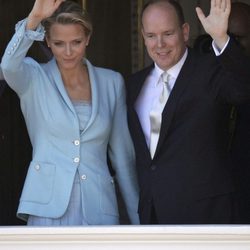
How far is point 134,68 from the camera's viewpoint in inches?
240

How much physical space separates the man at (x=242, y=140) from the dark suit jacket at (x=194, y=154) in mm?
107

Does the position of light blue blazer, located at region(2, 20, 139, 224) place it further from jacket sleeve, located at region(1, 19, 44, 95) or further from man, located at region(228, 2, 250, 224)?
man, located at region(228, 2, 250, 224)

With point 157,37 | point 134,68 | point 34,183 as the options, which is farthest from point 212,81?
point 134,68

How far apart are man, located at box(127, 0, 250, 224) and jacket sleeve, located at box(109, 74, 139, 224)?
0.40ft

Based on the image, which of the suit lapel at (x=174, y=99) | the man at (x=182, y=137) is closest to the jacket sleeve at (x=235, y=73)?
the man at (x=182, y=137)

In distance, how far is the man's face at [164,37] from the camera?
3590mm

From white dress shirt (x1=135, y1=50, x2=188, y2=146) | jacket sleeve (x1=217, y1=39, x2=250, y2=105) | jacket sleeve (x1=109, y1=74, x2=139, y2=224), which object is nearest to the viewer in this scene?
jacket sleeve (x1=217, y1=39, x2=250, y2=105)

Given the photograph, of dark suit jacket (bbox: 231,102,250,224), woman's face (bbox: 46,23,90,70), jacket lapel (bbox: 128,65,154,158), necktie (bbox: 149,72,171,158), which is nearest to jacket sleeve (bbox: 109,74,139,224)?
jacket lapel (bbox: 128,65,154,158)

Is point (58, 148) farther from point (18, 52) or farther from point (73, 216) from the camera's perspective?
point (18, 52)

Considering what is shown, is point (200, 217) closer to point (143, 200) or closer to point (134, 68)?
point (143, 200)

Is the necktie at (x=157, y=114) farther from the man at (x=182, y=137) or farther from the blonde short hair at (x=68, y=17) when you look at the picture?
the blonde short hair at (x=68, y=17)
